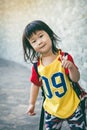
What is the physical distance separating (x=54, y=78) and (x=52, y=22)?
163 inches

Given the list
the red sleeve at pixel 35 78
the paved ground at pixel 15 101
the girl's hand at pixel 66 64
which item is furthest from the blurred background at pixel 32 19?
the girl's hand at pixel 66 64

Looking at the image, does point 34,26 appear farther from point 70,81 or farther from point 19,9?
point 19,9

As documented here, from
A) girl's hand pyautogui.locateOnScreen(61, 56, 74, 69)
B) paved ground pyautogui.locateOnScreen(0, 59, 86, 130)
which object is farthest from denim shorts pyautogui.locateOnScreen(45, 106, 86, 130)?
paved ground pyautogui.locateOnScreen(0, 59, 86, 130)

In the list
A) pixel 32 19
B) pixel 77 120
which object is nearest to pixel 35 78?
pixel 77 120

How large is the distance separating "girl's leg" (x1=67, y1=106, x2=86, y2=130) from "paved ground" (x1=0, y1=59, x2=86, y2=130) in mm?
1297

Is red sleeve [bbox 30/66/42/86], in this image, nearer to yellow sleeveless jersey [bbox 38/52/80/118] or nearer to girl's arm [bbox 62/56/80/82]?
yellow sleeveless jersey [bbox 38/52/80/118]

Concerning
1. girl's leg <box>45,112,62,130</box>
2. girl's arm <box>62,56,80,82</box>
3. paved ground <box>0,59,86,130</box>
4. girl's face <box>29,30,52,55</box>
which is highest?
girl's face <box>29,30,52,55</box>

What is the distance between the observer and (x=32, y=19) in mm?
7066

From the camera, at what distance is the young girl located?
5.68 ft

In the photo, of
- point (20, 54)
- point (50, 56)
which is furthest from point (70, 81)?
point (20, 54)

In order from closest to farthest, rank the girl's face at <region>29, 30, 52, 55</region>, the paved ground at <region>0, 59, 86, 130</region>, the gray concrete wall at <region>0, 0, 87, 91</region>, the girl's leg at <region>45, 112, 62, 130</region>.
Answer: the girl's face at <region>29, 30, 52, 55</region>
the girl's leg at <region>45, 112, 62, 130</region>
the paved ground at <region>0, 59, 86, 130</region>
the gray concrete wall at <region>0, 0, 87, 91</region>

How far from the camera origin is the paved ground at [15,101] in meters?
3.27

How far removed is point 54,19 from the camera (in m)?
5.59

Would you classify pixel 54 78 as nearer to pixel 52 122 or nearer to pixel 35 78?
pixel 35 78
